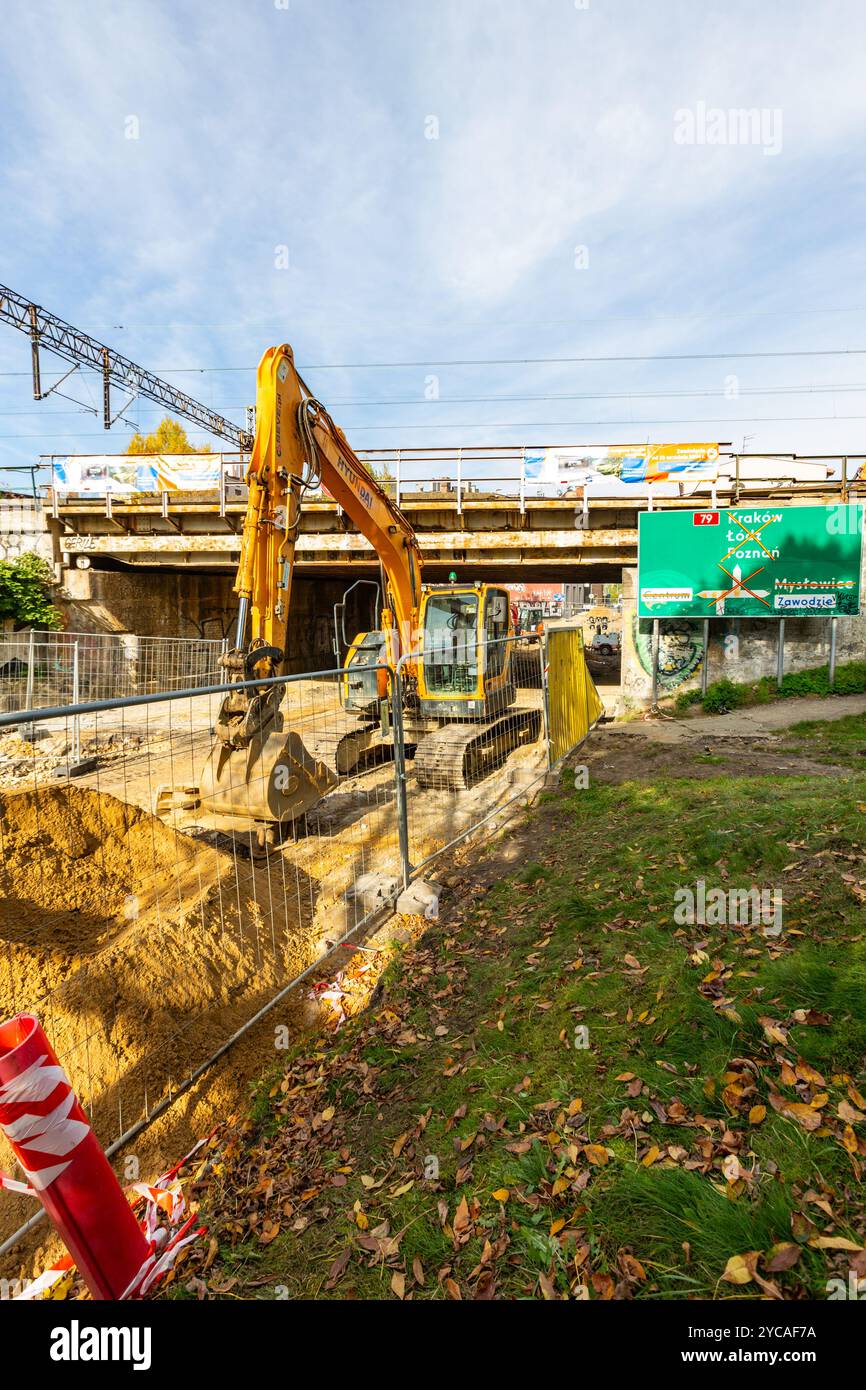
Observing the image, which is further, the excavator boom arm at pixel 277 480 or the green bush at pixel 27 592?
the green bush at pixel 27 592

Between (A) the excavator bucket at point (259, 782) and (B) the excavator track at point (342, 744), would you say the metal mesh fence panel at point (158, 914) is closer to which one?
(A) the excavator bucket at point (259, 782)

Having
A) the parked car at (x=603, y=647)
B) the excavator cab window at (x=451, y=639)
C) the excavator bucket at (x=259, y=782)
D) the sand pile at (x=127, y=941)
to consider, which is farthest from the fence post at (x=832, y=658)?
the parked car at (x=603, y=647)

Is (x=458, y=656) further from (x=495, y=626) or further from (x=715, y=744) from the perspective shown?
(x=715, y=744)

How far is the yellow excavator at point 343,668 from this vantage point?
6176 millimetres

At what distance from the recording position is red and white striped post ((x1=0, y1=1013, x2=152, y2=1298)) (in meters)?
2.03

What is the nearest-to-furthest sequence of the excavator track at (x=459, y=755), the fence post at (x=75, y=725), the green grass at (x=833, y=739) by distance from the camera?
the green grass at (x=833, y=739), the excavator track at (x=459, y=755), the fence post at (x=75, y=725)

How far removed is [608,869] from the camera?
5.37m

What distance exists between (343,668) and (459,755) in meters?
3.64

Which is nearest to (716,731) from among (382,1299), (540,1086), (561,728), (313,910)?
(561,728)

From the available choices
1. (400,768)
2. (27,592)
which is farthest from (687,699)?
(27,592)

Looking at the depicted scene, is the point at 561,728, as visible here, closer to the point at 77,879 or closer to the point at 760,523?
the point at 77,879

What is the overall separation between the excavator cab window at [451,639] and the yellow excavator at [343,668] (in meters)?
0.02

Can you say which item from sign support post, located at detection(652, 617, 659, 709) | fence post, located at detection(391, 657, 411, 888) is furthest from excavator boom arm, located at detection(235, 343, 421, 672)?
sign support post, located at detection(652, 617, 659, 709)
